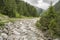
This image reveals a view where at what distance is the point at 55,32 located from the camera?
1527cm

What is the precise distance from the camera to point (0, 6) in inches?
1148

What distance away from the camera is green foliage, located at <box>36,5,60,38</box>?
1522 centimetres

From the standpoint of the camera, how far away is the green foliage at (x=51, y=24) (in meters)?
15.2

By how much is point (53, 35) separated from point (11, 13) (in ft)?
49.9

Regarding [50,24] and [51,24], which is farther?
[50,24]

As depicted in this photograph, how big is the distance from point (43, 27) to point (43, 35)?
5.67 feet

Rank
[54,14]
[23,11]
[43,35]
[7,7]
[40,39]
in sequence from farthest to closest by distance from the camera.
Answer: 1. [23,11]
2. [7,7]
3. [54,14]
4. [43,35]
5. [40,39]

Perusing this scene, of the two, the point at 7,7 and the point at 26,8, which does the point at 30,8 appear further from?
the point at 7,7

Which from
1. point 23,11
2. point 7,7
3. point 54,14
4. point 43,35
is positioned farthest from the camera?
point 23,11

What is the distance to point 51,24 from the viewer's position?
53.6 ft

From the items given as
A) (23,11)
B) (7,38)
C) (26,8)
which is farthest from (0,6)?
(26,8)

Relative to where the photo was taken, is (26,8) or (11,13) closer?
(11,13)

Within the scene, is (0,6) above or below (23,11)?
above

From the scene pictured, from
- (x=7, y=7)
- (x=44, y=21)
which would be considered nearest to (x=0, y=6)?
(x=7, y=7)
